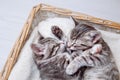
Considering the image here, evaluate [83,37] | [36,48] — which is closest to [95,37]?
[83,37]

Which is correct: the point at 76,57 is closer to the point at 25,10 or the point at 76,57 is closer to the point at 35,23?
the point at 35,23

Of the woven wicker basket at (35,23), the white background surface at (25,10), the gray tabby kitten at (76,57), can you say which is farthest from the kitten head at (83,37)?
the white background surface at (25,10)

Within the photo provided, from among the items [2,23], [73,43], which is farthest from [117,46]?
[2,23]

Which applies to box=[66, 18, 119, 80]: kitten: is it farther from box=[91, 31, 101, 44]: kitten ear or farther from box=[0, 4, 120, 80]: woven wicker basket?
box=[0, 4, 120, 80]: woven wicker basket

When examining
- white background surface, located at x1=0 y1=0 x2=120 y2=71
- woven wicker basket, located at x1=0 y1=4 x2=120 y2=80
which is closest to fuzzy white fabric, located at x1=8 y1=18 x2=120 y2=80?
woven wicker basket, located at x1=0 y1=4 x2=120 y2=80

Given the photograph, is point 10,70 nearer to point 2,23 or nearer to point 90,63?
point 90,63

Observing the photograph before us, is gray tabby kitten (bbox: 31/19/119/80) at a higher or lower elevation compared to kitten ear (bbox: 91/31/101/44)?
lower
